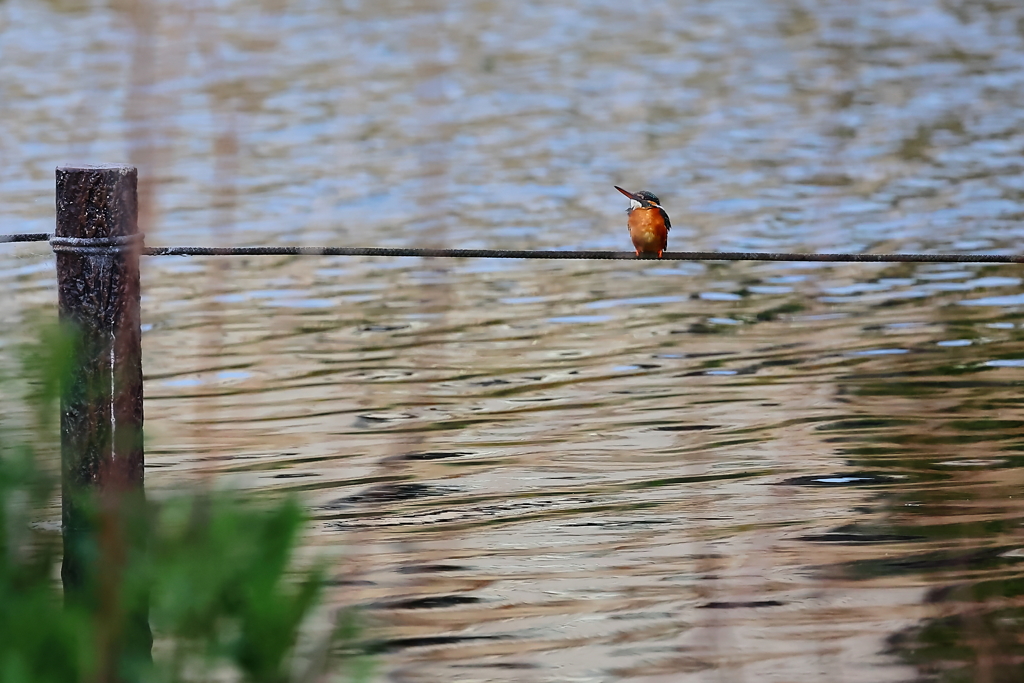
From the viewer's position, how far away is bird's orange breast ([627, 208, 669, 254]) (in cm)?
451

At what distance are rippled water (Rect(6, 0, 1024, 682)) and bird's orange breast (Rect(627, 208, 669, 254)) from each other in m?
0.61

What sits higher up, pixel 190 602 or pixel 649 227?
pixel 190 602

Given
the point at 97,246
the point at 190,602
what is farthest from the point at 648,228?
the point at 190,602

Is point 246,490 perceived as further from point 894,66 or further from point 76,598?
point 894,66

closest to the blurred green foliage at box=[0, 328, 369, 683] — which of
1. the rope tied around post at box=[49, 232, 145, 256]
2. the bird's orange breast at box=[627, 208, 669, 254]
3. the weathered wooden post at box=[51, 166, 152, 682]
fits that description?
the weathered wooden post at box=[51, 166, 152, 682]

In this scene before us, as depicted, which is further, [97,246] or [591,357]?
[591,357]

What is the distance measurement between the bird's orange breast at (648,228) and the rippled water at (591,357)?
605mm

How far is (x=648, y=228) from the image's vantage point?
4.51 meters

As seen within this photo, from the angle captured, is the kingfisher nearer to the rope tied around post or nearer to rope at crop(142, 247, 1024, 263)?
rope at crop(142, 247, 1024, 263)

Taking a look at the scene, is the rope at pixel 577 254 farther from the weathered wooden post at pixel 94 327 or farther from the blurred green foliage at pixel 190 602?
the blurred green foliage at pixel 190 602

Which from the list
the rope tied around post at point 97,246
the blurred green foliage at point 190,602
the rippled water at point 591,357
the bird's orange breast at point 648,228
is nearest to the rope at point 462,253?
the rope tied around post at point 97,246

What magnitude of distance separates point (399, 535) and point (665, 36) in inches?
579

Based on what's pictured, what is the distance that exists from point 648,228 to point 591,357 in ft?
6.92

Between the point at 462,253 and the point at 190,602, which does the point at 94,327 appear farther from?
the point at 190,602
